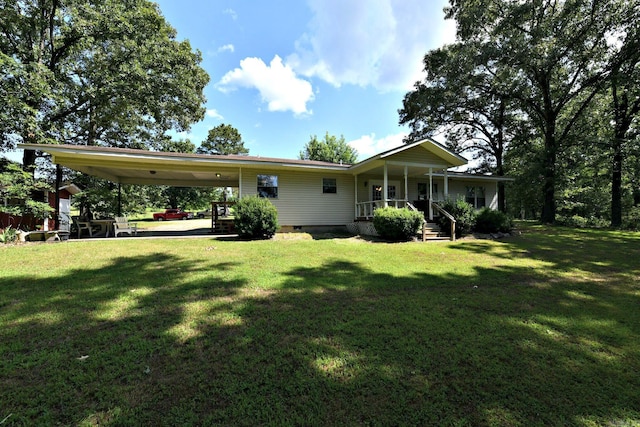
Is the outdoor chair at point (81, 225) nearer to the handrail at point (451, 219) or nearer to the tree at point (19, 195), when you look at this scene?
the tree at point (19, 195)

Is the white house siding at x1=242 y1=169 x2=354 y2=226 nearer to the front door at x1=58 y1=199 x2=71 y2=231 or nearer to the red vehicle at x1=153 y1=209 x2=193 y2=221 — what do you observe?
the front door at x1=58 y1=199 x2=71 y2=231

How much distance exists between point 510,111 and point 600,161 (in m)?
7.06

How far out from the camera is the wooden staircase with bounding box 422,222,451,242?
10.6 meters

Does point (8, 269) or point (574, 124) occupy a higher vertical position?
point (574, 124)

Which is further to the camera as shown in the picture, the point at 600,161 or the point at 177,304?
the point at 600,161

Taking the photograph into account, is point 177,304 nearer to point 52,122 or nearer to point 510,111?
point 52,122

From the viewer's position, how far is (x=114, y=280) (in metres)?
4.80

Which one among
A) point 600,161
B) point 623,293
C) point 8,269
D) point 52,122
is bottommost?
point 623,293

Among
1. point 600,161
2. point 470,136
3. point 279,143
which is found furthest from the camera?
point 279,143

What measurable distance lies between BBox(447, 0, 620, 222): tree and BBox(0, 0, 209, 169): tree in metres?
20.2

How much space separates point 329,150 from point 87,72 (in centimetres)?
2749

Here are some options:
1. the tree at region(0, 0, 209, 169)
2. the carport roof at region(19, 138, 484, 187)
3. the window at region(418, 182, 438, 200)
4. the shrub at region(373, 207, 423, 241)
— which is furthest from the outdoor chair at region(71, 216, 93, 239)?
the window at region(418, 182, 438, 200)

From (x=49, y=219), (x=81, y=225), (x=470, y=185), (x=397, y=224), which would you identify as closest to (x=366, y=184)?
(x=397, y=224)

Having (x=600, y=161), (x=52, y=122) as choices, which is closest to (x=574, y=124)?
(x=600, y=161)
